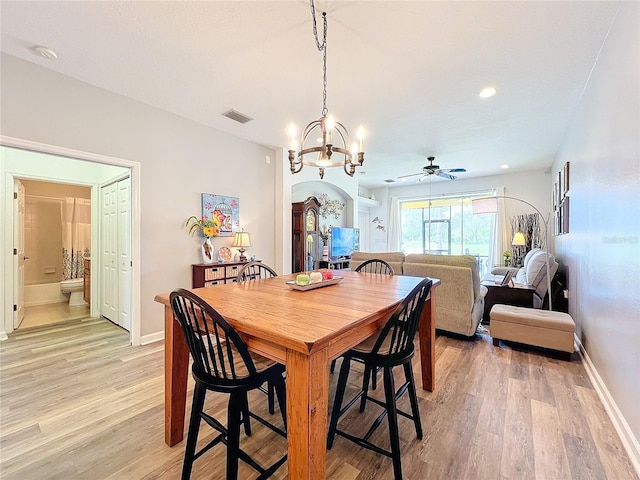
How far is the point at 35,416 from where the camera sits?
192cm

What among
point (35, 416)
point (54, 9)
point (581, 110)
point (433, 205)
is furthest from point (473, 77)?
point (433, 205)

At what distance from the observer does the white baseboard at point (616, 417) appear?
1529mm

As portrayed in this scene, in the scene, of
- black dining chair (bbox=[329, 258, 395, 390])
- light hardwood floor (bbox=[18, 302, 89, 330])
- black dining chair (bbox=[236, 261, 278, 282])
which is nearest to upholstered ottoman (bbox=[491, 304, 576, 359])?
black dining chair (bbox=[329, 258, 395, 390])

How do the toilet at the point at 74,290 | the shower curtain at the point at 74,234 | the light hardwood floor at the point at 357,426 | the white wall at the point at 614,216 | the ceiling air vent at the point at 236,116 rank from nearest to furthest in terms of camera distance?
the light hardwood floor at the point at 357,426 → the white wall at the point at 614,216 → the ceiling air vent at the point at 236,116 → the toilet at the point at 74,290 → the shower curtain at the point at 74,234

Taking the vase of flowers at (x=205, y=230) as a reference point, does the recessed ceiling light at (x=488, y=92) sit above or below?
above

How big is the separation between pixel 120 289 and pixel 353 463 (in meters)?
3.57

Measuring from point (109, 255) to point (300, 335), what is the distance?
4.11m

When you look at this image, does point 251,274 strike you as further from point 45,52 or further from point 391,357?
point 45,52

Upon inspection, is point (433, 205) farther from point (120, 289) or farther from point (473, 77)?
point (120, 289)

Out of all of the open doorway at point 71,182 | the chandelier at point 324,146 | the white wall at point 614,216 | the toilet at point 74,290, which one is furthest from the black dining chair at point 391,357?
the toilet at point 74,290

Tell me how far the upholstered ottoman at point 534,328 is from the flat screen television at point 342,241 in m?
3.70

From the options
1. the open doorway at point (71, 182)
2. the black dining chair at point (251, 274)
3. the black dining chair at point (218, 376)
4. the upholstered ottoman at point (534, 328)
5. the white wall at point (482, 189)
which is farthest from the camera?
the white wall at point (482, 189)

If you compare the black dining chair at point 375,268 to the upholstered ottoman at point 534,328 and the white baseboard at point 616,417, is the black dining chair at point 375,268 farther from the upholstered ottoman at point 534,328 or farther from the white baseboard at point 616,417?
the white baseboard at point 616,417

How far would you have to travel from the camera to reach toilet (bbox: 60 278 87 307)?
4.81m
